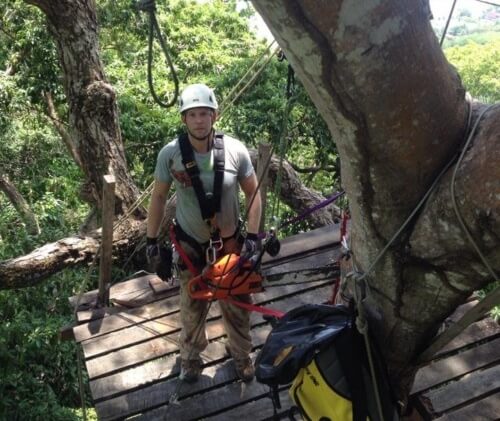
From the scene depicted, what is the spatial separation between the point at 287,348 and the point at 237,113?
16.0 ft

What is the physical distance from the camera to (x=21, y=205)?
706 cm

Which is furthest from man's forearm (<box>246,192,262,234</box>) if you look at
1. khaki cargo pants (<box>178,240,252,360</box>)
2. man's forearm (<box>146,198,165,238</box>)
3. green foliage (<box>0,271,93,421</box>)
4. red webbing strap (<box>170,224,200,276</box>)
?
green foliage (<box>0,271,93,421</box>)

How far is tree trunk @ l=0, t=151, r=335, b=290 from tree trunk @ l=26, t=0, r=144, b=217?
17.0 inches

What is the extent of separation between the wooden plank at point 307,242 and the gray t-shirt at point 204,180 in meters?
1.49

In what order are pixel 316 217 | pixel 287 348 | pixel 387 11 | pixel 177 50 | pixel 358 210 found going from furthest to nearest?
1. pixel 177 50
2. pixel 316 217
3. pixel 287 348
4. pixel 358 210
5. pixel 387 11

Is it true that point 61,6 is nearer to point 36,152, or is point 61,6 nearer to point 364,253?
point 36,152

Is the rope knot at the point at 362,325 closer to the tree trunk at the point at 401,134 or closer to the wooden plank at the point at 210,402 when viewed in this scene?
the tree trunk at the point at 401,134

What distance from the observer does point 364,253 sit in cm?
174

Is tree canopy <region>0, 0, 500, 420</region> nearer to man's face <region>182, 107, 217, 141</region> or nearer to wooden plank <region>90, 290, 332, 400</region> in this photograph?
man's face <region>182, 107, 217, 141</region>

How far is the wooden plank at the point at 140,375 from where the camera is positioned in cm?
306

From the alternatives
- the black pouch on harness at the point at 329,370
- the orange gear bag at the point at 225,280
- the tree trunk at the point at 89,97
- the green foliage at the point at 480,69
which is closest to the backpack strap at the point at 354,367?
the black pouch on harness at the point at 329,370

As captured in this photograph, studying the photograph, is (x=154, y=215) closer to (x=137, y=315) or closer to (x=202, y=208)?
(x=202, y=208)

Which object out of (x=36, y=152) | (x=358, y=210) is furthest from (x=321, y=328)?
(x=36, y=152)

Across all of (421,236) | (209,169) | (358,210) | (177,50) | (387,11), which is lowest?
(421,236)
